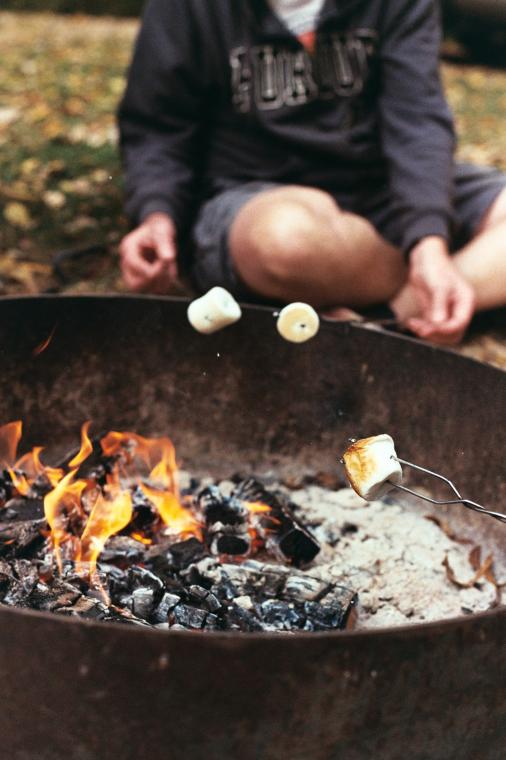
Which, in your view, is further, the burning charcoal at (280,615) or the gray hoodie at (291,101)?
the gray hoodie at (291,101)

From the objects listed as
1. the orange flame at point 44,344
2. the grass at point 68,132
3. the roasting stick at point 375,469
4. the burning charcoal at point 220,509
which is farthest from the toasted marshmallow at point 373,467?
the grass at point 68,132

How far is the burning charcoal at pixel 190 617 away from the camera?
1.53m

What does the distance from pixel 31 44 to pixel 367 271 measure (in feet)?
14.8

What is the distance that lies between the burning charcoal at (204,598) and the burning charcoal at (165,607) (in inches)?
1.8

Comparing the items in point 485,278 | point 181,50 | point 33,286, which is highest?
point 181,50

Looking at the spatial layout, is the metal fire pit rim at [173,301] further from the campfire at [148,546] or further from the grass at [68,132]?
the grass at [68,132]

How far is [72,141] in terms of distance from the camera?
4551 millimetres

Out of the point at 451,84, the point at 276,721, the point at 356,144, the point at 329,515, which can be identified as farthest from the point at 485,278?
the point at 451,84

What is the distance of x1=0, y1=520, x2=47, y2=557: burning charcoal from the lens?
5.55ft

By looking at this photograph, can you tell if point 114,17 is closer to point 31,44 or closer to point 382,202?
point 31,44

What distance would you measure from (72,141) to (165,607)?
3529mm

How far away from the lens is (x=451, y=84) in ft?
20.1

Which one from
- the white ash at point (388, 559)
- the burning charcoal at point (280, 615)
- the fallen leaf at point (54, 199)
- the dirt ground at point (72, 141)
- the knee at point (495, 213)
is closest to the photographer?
the burning charcoal at point (280, 615)

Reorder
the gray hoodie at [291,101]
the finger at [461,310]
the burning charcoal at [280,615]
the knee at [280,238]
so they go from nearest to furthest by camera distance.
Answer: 1. the burning charcoal at [280,615]
2. the finger at [461,310]
3. the knee at [280,238]
4. the gray hoodie at [291,101]
